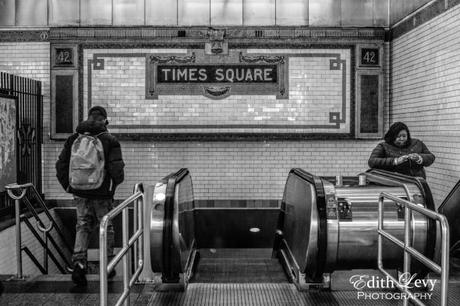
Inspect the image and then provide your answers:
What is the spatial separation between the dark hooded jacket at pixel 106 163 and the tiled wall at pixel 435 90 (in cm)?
390

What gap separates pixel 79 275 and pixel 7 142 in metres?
3.02

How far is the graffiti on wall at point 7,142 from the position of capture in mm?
7188

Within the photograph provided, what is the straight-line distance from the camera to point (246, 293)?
4.84 meters

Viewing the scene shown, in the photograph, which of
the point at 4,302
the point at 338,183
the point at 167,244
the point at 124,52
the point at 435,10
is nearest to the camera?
the point at 4,302

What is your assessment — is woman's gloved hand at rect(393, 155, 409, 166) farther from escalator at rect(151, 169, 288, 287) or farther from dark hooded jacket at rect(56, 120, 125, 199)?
dark hooded jacket at rect(56, 120, 125, 199)

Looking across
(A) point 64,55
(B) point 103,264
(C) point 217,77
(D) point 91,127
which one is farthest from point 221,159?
(B) point 103,264

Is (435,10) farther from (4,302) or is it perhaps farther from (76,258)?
(4,302)

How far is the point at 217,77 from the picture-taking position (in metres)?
8.64

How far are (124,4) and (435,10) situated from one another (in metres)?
4.54

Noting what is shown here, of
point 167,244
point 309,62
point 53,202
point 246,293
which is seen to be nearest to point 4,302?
point 167,244

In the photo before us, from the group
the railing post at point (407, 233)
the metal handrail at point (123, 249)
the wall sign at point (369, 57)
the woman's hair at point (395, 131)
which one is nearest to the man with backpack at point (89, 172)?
the metal handrail at point (123, 249)

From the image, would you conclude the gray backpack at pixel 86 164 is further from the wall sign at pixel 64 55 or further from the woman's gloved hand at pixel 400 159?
the wall sign at pixel 64 55

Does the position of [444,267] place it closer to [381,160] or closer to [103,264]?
[103,264]

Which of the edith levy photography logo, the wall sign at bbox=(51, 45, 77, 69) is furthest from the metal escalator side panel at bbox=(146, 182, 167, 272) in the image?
the wall sign at bbox=(51, 45, 77, 69)
